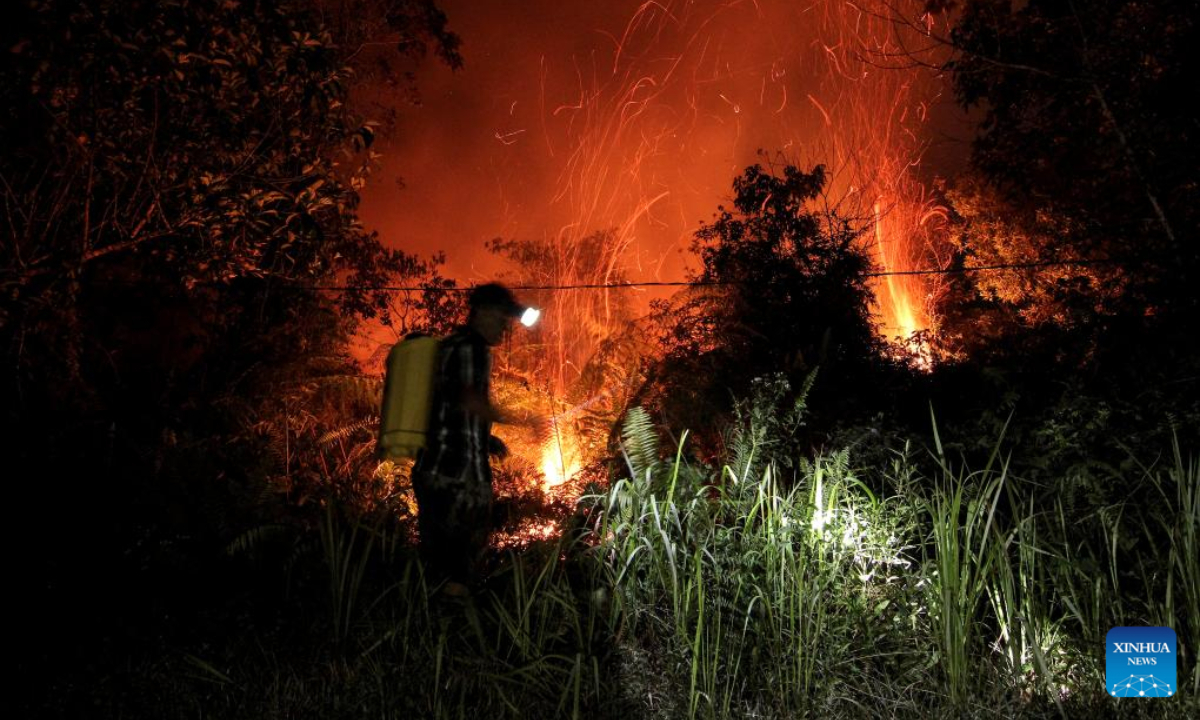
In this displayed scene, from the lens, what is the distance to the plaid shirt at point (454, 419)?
4.55m

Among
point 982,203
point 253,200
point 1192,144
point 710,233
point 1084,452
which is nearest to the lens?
point 1084,452

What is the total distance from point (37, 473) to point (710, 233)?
35.0 ft

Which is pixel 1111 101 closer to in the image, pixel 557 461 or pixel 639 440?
pixel 639 440

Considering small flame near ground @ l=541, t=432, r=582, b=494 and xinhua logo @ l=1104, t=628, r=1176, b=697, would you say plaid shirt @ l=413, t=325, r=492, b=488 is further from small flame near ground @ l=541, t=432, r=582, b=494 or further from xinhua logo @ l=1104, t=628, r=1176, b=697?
small flame near ground @ l=541, t=432, r=582, b=494

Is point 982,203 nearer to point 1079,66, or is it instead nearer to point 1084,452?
point 1079,66

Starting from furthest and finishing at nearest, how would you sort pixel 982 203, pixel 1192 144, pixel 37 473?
pixel 982 203, pixel 1192 144, pixel 37 473

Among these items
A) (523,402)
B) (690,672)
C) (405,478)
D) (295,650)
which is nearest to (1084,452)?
(690,672)

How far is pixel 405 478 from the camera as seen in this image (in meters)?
11.6

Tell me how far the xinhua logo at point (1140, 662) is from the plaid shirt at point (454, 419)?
3.16 meters

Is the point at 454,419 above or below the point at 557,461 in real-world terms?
below

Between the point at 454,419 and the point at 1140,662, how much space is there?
339 cm

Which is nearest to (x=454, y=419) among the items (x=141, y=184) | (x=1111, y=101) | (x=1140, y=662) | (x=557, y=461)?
(x=1140, y=662)

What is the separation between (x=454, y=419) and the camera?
4.55m

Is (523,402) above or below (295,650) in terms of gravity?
above
